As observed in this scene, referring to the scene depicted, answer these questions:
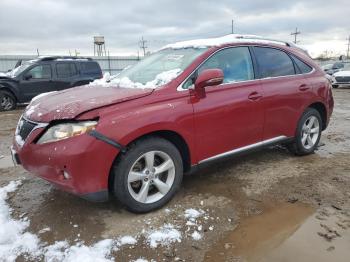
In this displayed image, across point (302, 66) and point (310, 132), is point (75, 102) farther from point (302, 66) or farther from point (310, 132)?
point (310, 132)

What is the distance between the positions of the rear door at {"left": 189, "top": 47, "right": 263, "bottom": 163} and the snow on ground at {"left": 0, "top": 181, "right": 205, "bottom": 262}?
0.94m

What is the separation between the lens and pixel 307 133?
210 inches

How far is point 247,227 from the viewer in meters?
3.29

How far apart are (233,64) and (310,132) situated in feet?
6.22

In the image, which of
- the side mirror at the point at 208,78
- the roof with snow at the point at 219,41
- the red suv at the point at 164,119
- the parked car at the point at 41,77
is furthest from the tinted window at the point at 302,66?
the parked car at the point at 41,77

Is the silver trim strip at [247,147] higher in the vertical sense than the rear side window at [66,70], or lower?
lower

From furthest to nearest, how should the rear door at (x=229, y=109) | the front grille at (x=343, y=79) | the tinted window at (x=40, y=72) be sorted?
1. the front grille at (x=343, y=79)
2. the tinted window at (x=40, y=72)
3. the rear door at (x=229, y=109)

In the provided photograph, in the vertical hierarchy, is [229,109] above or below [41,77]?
below

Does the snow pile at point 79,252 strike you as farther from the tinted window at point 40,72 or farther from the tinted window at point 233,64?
the tinted window at point 40,72

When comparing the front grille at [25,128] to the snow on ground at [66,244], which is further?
the front grille at [25,128]

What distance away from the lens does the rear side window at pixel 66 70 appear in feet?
42.6

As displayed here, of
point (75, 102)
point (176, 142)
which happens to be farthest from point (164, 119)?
point (75, 102)

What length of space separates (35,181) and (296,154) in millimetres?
3673

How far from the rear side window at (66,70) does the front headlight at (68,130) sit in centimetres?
1045
